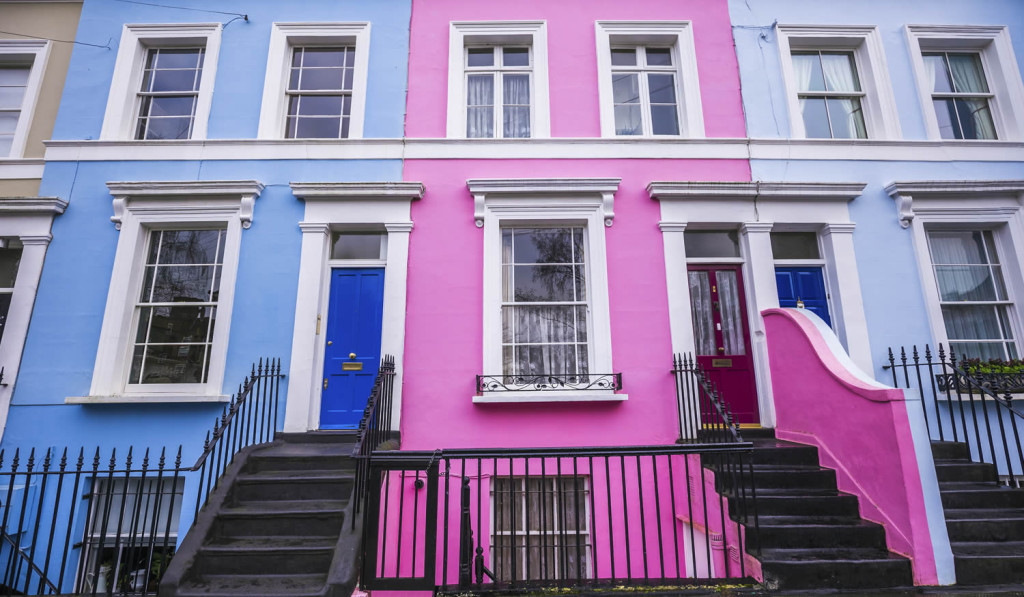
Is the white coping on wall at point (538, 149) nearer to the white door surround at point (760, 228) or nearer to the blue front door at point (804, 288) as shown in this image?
the white door surround at point (760, 228)

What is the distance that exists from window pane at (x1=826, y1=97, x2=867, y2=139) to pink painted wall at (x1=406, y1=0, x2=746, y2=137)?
1590 mm

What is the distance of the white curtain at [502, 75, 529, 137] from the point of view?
762 centimetres

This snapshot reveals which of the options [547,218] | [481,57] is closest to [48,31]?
[481,57]

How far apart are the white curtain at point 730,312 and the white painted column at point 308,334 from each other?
18.1 feet

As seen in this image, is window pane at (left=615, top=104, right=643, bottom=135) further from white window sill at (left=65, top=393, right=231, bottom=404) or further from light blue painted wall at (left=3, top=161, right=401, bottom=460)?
white window sill at (left=65, top=393, right=231, bottom=404)

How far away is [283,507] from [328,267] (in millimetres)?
3272

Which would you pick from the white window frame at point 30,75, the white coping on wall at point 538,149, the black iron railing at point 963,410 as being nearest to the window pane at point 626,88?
the white coping on wall at point 538,149

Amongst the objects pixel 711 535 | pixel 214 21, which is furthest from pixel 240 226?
pixel 711 535

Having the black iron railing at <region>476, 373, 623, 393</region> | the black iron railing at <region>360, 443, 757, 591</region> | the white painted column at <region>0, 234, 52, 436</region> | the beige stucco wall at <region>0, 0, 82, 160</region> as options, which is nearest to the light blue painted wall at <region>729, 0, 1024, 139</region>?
the black iron railing at <region>476, 373, 623, 393</region>

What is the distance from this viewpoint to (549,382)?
21.6ft

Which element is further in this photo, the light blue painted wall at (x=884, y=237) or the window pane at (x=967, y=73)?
the window pane at (x=967, y=73)

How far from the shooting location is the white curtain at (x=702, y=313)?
272 inches

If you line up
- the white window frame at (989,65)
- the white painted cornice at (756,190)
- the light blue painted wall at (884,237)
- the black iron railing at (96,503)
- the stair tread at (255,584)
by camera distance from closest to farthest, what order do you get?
the stair tread at (255,584), the black iron railing at (96,503), the light blue painted wall at (884,237), the white painted cornice at (756,190), the white window frame at (989,65)

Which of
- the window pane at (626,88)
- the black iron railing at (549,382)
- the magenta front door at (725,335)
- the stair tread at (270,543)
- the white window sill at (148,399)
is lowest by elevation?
the stair tread at (270,543)
